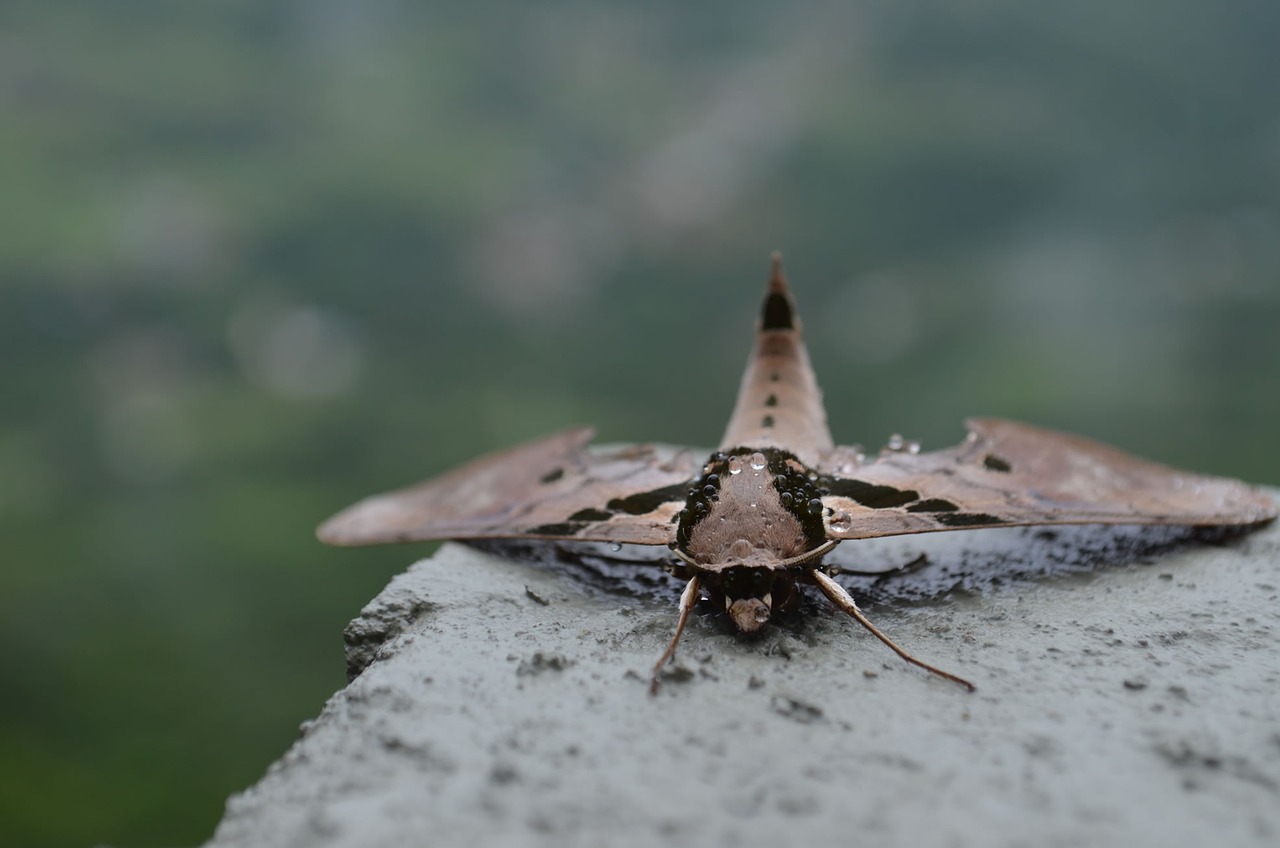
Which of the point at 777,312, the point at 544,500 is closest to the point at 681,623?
the point at 544,500

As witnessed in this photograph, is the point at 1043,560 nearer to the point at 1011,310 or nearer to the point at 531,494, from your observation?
the point at 531,494

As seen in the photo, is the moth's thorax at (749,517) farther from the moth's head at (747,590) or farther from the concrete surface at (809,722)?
the concrete surface at (809,722)

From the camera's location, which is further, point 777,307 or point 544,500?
point 777,307

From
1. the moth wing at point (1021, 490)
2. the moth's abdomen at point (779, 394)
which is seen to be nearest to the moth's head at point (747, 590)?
the moth wing at point (1021, 490)

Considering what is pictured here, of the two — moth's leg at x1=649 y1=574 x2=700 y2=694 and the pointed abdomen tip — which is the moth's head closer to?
moth's leg at x1=649 y1=574 x2=700 y2=694

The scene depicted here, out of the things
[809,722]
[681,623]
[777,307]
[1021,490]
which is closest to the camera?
[809,722]

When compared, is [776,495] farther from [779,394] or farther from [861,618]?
[779,394]
